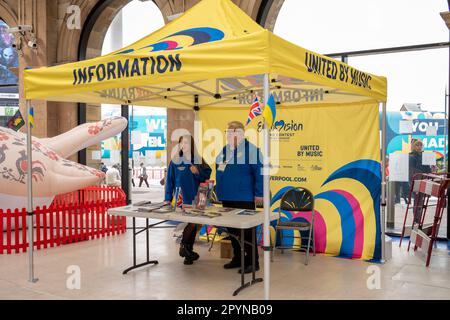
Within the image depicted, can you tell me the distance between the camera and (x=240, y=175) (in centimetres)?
560

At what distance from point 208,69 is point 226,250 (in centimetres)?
315

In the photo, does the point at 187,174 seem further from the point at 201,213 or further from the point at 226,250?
the point at 226,250

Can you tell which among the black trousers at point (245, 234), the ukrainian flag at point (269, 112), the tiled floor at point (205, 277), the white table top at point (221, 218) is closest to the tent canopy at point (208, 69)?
the ukrainian flag at point (269, 112)

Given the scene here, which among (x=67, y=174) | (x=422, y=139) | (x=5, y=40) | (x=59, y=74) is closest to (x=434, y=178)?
(x=422, y=139)

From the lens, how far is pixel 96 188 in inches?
370

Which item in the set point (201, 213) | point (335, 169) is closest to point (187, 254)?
point (201, 213)

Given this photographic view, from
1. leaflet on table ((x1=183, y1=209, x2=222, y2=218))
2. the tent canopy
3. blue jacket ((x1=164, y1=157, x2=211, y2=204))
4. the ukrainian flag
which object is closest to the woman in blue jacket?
blue jacket ((x1=164, y1=157, x2=211, y2=204))

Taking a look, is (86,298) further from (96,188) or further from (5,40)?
(5,40)

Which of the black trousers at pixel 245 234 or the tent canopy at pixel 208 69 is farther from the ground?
the tent canopy at pixel 208 69

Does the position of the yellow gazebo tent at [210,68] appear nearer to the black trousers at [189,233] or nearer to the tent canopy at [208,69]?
the tent canopy at [208,69]

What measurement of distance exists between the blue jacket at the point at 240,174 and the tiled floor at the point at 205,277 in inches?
38.6

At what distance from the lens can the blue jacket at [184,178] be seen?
6.00m

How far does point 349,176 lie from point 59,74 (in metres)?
4.04

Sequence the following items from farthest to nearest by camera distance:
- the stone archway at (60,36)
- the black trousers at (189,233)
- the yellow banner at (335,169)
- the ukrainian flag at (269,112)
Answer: the stone archway at (60,36), the yellow banner at (335,169), the black trousers at (189,233), the ukrainian flag at (269,112)
